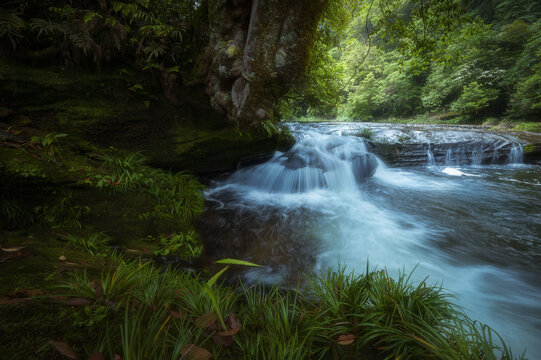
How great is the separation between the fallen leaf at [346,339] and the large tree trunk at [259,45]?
431 cm

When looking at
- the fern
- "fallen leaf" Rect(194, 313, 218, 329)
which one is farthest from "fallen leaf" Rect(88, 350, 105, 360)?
the fern

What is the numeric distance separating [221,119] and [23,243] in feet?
14.0

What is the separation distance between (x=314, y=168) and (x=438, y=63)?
419 cm

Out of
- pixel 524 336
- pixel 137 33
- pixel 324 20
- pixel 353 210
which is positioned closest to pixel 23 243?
pixel 137 33

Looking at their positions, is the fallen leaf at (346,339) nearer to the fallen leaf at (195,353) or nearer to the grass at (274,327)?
the grass at (274,327)

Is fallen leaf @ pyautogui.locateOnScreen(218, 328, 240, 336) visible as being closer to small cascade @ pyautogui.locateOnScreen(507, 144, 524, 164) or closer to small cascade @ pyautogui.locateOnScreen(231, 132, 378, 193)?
small cascade @ pyautogui.locateOnScreen(231, 132, 378, 193)

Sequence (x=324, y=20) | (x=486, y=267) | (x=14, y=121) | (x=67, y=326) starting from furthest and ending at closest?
1. (x=324, y=20)
2. (x=14, y=121)
3. (x=486, y=267)
4. (x=67, y=326)

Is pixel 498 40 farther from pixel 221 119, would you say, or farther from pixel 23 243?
pixel 23 243

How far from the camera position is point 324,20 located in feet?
20.0

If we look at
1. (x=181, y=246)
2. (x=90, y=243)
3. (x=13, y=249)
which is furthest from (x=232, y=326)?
(x=90, y=243)

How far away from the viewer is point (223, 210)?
4746 millimetres

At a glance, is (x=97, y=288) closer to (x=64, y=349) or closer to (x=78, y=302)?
(x=78, y=302)

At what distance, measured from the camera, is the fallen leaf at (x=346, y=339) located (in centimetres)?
131

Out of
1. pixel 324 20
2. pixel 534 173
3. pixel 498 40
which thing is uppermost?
pixel 498 40
